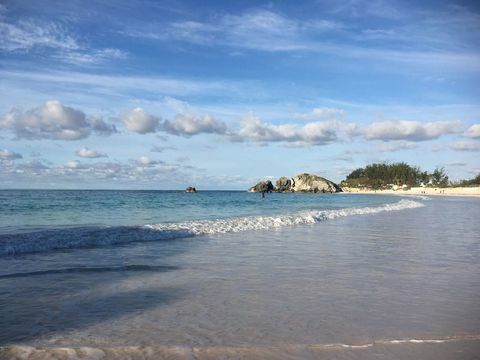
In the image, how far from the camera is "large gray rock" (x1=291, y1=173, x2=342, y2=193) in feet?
539

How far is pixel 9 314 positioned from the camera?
6316mm

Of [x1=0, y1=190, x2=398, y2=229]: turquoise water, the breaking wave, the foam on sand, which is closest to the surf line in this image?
the foam on sand

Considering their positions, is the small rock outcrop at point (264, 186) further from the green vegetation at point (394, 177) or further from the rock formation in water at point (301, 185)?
the green vegetation at point (394, 177)

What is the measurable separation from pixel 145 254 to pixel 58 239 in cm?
452

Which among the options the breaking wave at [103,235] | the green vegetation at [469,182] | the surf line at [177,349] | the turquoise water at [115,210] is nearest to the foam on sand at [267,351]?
the surf line at [177,349]

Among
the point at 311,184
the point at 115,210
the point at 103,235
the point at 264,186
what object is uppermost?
the point at 311,184

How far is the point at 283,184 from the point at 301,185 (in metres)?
8.12

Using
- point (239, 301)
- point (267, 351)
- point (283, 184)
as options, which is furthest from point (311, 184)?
point (267, 351)

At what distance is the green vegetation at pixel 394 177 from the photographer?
546 feet

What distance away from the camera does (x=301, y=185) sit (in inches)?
6678

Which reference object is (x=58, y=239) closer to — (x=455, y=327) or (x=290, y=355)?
(x=290, y=355)

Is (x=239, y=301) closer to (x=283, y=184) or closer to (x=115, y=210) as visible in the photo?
(x=115, y=210)

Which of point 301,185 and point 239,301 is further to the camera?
point 301,185

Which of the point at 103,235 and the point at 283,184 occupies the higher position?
the point at 283,184
